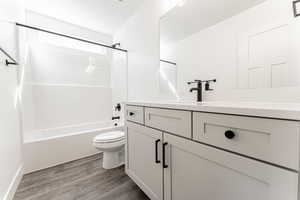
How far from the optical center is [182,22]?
1.49 m

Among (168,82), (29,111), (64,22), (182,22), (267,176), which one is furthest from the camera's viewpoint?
(64,22)

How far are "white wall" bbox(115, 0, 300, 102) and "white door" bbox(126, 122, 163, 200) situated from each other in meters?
0.61

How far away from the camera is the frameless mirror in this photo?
84 cm

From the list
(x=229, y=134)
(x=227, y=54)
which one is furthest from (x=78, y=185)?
(x=227, y=54)

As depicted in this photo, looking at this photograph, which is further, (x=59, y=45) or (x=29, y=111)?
(x=59, y=45)

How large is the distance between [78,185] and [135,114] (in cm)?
103

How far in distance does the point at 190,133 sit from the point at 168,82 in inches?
38.6

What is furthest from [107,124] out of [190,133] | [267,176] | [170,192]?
[267,176]

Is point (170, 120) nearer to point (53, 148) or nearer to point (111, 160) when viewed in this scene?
point (111, 160)

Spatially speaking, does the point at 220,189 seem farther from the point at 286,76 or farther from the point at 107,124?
the point at 107,124

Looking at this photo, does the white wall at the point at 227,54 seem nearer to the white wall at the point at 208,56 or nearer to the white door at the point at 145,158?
the white wall at the point at 208,56

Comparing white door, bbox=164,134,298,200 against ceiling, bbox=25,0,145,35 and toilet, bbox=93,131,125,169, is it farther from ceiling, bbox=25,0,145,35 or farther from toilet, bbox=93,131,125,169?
ceiling, bbox=25,0,145,35

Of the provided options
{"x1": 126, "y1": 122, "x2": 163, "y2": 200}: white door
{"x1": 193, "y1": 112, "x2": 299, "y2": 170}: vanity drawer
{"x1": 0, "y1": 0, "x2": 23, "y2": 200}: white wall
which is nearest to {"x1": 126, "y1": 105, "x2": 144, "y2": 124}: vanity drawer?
{"x1": 126, "y1": 122, "x2": 163, "y2": 200}: white door

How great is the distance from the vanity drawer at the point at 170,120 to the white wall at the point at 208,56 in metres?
0.52
